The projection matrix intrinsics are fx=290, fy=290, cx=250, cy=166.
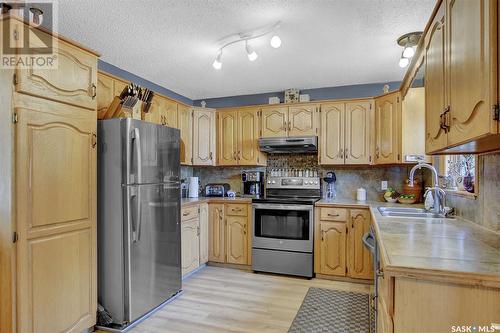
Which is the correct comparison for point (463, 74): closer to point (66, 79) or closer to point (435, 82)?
point (435, 82)

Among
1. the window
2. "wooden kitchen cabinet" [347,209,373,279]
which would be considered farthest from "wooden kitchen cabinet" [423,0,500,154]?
"wooden kitchen cabinet" [347,209,373,279]

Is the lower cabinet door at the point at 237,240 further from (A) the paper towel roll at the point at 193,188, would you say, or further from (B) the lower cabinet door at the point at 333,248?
(B) the lower cabinet door at the point at 333,248

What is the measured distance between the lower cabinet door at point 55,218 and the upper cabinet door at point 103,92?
0.48 m

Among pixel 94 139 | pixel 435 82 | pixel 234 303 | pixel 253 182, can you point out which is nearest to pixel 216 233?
pixel 253 182

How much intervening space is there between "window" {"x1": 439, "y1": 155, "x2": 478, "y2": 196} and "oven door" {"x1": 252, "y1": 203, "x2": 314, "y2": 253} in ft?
4.73

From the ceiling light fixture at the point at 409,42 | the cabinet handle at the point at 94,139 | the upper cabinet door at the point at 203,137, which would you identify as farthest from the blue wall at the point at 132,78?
the ceiling light fixture at the point at 409,42

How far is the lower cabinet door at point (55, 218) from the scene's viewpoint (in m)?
1.83

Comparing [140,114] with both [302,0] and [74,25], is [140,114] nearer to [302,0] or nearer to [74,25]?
[74,25]

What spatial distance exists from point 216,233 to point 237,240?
0.32 metres

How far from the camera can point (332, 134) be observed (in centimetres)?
384

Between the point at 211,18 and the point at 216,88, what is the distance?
1944mm

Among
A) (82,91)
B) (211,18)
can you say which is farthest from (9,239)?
(211,18)

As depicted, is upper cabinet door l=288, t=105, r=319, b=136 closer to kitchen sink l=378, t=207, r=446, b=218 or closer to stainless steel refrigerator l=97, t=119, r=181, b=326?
kitchen sink l=378, t=207, r=446, b=218

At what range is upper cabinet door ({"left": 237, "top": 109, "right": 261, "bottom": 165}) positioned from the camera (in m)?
4.20
